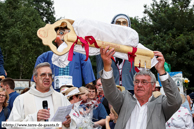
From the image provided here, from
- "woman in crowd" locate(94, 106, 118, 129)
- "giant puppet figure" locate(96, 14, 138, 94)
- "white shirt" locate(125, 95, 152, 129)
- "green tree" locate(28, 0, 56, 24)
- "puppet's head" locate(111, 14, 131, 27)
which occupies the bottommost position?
"woman in crowd" locate(94, 106, 118, 129)

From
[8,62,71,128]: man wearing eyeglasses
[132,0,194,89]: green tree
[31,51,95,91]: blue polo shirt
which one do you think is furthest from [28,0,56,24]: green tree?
[8,62,71,128]: man wearing eyeglasses

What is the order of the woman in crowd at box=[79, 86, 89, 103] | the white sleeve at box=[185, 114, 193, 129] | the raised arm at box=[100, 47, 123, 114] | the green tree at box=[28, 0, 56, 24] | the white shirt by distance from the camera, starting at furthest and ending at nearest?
the green tree at box=[28, 0, 56, 24] → the white sleeve at box=[185, 114, 193, 129] → the woman in crowd at box=[79, 86, 89, 103] → the white shirt → the raised arm at box=[100, 47, 123, 114]

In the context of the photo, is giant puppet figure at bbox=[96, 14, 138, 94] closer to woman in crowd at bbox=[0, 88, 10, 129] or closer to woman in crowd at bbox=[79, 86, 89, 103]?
woman in crowd at bbox=[79, 86, 89, 103]

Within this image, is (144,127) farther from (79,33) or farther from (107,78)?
A: (79,33)

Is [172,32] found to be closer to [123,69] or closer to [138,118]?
[123,69]

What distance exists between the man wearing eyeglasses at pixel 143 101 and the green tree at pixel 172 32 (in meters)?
17.9

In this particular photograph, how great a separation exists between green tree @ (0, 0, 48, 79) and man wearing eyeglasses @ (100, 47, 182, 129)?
2301cm

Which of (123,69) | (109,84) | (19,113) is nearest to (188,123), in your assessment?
(123,69)

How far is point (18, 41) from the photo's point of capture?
27641mm

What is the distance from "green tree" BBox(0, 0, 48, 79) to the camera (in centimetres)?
2705

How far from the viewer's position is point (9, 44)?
2720 centimetres

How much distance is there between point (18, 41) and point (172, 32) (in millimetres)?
14308

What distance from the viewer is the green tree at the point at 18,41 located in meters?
27.0

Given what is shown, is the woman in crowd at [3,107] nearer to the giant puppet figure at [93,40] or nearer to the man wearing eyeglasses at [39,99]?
the man wearing eyeglasses at [39,99]
